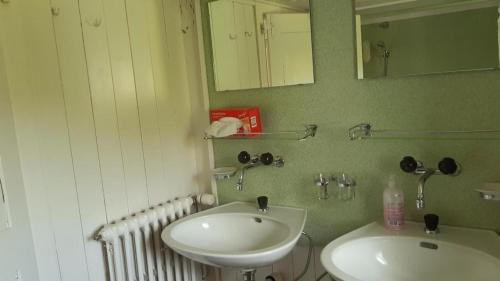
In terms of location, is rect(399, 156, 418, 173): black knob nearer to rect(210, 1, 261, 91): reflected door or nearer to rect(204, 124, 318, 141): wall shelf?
rect(204, 124, 318, 141): wall shelf

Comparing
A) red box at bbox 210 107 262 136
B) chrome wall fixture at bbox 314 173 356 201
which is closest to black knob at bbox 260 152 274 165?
red box at bbox 210 107 262 136

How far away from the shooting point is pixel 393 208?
1490mm

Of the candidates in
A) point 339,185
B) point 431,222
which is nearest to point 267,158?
point 339,185

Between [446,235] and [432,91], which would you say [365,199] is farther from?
[432,91]

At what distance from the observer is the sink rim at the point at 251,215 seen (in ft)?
4.60

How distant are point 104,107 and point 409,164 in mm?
1259

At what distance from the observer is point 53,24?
4.88 feet

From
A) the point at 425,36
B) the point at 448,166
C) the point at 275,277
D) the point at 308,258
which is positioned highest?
the point at 425,36

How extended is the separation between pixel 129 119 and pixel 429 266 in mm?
1367

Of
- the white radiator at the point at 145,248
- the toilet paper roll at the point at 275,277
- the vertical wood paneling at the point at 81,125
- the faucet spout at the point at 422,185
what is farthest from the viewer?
the toilet paper roll at the point at 275,277

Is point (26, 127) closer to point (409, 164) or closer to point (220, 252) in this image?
point (220, 252)

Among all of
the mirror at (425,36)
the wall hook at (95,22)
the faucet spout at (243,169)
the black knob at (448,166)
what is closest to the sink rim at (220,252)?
the faucet spout at (243,169)

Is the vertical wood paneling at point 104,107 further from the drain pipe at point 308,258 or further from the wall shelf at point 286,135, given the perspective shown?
the drain pipe at point 308,258

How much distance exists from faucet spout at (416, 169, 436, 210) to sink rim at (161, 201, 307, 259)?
0.46m
